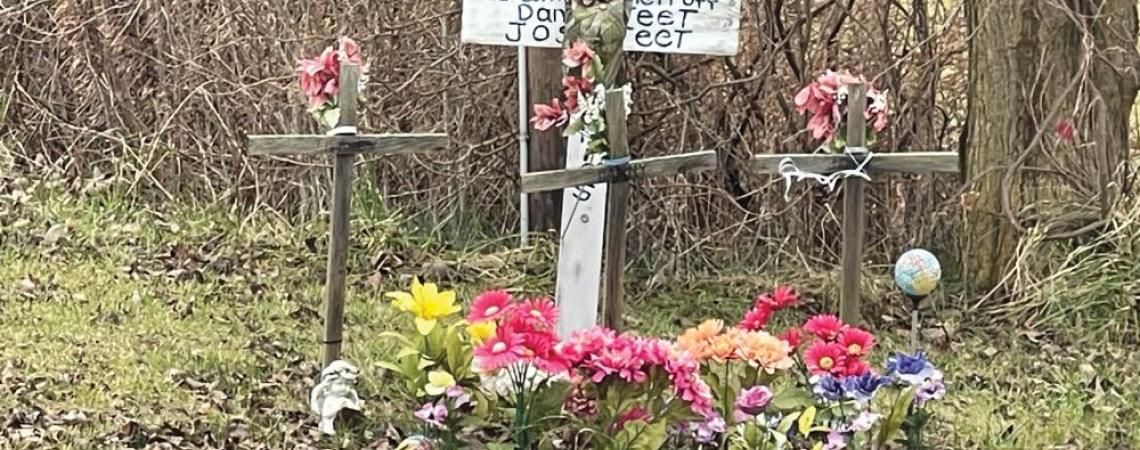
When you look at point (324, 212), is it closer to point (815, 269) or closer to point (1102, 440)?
point (815, 269)

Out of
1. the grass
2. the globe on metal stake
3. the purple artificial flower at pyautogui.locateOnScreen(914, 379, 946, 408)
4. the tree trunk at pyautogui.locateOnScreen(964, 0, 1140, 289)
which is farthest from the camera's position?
the tree trunk at pyautogui.locateOnScreen(964, 0, 1140, 289)

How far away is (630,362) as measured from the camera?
11.2 feet

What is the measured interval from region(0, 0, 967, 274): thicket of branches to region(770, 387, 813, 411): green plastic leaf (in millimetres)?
2530

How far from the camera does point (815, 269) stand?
6.43 metres

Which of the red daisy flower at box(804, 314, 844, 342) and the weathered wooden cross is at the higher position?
the weathered wooden cross

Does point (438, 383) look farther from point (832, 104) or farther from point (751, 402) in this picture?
point (832, 104)

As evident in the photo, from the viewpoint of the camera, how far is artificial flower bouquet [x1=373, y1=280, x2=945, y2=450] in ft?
11.3

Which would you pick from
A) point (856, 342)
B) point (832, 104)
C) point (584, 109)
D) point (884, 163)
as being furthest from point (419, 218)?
point (856, 342)

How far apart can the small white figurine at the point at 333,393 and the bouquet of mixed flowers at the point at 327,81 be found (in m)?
0.71

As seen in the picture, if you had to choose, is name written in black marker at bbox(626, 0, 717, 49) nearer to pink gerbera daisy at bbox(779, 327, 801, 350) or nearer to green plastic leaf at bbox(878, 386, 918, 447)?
pink gerbera daisy at bbox(779, 327, 801, 350)

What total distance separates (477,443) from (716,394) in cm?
64

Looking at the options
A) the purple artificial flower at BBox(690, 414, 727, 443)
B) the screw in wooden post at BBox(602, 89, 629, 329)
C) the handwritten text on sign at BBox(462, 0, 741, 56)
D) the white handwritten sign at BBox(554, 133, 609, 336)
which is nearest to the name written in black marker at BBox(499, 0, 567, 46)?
the handwritten text on sign at BBox(462, 0, 741, 56)

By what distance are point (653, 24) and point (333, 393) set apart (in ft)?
5.78

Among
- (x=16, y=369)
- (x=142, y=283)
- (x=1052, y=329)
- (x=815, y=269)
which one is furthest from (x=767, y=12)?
(x=16, y=369)
